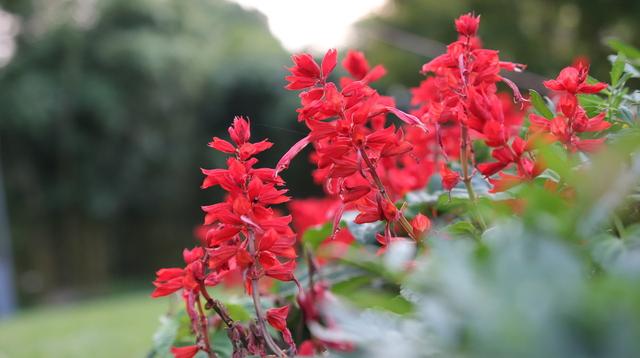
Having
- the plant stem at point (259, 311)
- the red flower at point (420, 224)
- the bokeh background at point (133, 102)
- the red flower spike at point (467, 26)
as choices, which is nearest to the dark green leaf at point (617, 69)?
the red flower spike at point (467, 26)

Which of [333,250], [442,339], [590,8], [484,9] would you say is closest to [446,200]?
[333,250]

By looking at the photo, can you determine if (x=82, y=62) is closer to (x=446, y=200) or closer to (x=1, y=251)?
(x=1, y=251)

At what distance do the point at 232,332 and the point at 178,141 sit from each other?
1096 centimetres

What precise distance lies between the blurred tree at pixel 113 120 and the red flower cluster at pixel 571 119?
9823 mm

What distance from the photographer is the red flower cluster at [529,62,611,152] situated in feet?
2.17

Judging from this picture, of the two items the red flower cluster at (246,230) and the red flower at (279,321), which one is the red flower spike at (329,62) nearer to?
the red flower cluster at (246,230)

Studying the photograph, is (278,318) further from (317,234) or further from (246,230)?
(317,234)

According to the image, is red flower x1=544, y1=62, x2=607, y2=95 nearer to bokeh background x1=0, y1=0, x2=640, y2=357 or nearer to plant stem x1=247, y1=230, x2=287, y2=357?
plant stem x1=247, y1=230, x2=287, y2=357

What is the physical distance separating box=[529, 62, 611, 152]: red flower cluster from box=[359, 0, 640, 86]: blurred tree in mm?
6740

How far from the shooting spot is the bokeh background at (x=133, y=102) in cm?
949

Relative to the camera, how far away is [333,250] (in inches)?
17.5

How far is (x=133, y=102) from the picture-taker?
10.6 meters

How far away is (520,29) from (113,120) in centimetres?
584

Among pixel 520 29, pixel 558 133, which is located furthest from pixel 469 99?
pixel 520 29
